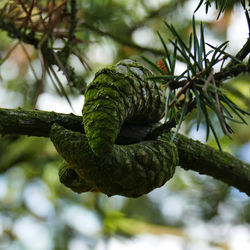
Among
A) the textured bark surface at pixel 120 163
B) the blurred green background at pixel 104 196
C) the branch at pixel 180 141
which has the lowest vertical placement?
the textured bark surface at pixel 120 163

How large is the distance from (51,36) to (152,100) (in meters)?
0.47

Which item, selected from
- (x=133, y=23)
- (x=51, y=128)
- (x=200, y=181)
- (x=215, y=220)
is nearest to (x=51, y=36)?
(x=51, y=128)

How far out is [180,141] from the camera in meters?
0.75

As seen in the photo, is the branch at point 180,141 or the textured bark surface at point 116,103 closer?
the textured bark surface at point 116,103

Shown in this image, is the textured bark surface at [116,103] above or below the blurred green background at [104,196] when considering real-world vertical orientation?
below

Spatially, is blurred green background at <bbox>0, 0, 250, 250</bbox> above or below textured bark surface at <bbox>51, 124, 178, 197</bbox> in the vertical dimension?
above

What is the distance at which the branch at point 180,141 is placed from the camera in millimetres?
629

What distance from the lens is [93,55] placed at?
1.95m

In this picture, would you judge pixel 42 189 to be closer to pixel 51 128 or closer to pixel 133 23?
pixel 133 23

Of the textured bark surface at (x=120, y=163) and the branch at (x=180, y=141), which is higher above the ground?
the branch at (x=180, y=141)

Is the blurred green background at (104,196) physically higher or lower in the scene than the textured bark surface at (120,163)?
higher

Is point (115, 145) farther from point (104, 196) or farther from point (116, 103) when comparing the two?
point (104, 196)

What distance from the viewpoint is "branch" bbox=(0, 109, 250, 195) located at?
0.63 metres

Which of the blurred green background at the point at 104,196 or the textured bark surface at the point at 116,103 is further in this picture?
the blurred green background at the point at 104,196
